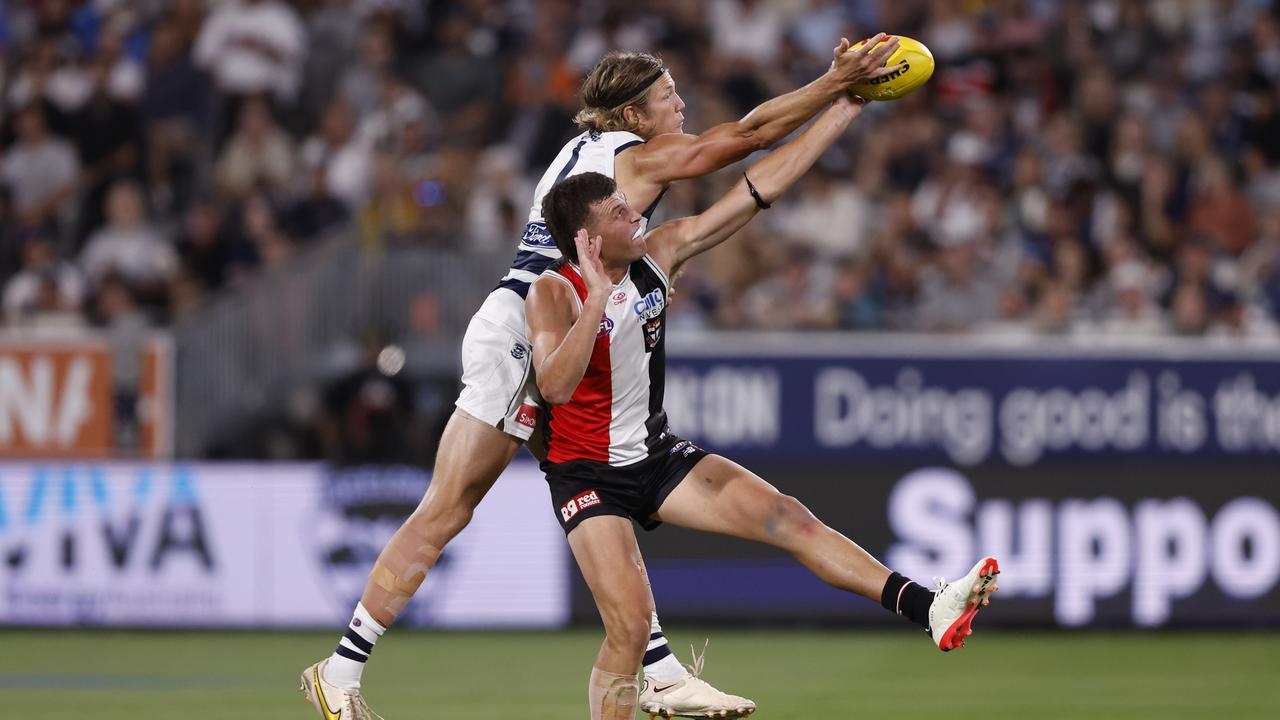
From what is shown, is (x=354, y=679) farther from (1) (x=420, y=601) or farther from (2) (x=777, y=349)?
(2) (x=777, y=349)

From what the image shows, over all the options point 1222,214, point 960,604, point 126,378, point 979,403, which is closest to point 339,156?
point 126,378

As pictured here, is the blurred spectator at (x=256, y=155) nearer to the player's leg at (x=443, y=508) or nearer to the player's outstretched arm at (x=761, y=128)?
the player's leg at (x=443, y=508)

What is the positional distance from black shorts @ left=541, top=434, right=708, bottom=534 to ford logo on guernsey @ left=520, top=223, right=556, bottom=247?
0.96 metres

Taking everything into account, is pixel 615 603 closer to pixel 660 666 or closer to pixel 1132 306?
pixel 660 666

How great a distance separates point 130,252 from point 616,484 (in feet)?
34.0

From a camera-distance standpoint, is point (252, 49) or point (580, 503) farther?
point (252, 49)

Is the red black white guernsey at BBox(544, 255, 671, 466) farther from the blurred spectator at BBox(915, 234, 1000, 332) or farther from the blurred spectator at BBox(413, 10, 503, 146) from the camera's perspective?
the blurred spectator at BBox(413, 10, 503, 146)

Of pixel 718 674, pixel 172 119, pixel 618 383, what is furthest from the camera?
A: pixel 172 119

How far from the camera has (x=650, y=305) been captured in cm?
739

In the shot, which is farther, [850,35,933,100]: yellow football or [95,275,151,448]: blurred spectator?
[95,275,151,448]: blurred spectator

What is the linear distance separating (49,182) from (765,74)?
21.9 ft

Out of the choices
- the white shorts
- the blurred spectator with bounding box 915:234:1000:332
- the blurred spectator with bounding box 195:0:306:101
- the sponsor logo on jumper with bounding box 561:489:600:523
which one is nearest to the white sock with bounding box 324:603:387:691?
the white shorts

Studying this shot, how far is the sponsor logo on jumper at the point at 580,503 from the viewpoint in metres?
7.28

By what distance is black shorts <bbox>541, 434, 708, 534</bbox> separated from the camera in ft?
24.0
